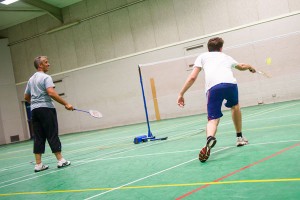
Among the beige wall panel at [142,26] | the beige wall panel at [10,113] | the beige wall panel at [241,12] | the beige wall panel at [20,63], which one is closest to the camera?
the beige wall panel at [241,12]

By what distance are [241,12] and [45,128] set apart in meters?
13.2

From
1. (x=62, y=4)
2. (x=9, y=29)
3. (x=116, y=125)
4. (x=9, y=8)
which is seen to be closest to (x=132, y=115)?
(x=116, y=125)

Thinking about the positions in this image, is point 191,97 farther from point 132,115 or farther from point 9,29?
point 9,29

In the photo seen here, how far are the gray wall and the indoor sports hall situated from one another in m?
0.06

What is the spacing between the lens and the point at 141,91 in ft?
70.4

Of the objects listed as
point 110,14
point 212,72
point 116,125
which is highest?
point 110,14

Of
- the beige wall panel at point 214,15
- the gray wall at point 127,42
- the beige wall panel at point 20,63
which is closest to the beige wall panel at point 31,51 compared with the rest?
the gray wall at point 127,42

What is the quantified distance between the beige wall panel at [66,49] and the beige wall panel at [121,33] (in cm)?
313

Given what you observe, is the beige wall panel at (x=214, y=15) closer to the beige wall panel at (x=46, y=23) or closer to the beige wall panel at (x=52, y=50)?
the beige wall panel at (x=46, y=23)

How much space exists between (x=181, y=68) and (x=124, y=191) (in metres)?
15.7

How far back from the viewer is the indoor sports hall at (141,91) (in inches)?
213

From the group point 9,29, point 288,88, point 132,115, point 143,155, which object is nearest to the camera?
point 143,155

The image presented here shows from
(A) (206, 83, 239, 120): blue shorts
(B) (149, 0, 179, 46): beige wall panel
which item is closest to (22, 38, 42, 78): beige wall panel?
(B) (149, 0, 179, 46): beige wall panel

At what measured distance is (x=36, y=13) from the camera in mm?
24141
